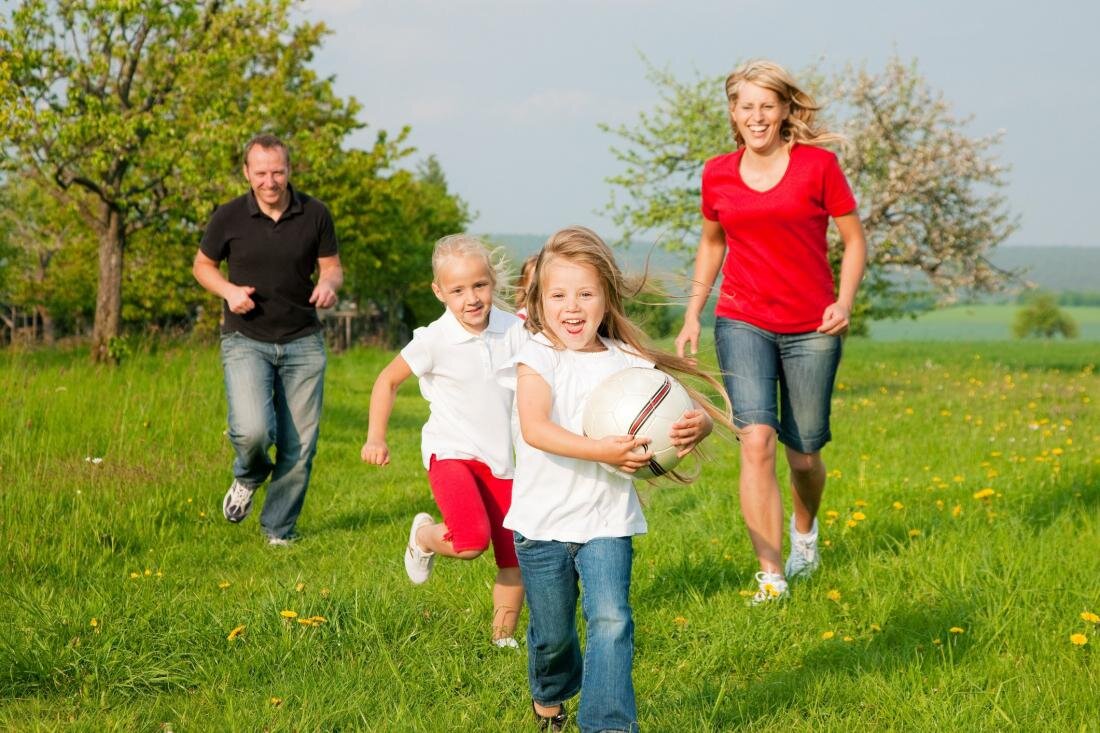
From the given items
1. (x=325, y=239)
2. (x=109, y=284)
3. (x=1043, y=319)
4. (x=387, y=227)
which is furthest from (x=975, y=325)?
(x=325, y=239)

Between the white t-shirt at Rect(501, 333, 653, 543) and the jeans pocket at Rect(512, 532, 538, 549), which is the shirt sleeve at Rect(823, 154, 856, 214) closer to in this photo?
the white t-shirt at Rect(501, 333, 653, 543)

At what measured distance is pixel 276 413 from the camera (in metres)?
7.19

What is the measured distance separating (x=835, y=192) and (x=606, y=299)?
2257 millimetres

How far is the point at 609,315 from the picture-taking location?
3670 mm

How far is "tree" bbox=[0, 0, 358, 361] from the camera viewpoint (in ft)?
55.3

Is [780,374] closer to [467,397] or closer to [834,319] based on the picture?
[834,319]

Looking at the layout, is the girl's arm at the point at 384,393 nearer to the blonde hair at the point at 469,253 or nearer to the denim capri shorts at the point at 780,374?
the blonde hair at the point at 469,253

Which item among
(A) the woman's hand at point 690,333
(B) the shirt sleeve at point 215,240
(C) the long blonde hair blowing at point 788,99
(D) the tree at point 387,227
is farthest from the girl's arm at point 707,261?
(D) the tree at point 387,227

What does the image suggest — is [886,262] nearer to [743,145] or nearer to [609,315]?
[743,145]

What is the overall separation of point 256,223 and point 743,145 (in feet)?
9.83

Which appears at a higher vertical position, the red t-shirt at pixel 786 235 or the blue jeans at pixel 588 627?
the red t-shirt at pixel 786 235

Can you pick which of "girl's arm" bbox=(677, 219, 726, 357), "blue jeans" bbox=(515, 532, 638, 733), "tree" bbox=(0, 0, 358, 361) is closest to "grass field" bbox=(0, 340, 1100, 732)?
"blue jeans" bbox=(515, 532, 638, 733)

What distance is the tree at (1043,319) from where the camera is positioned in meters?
105

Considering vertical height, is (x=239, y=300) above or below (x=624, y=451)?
above
